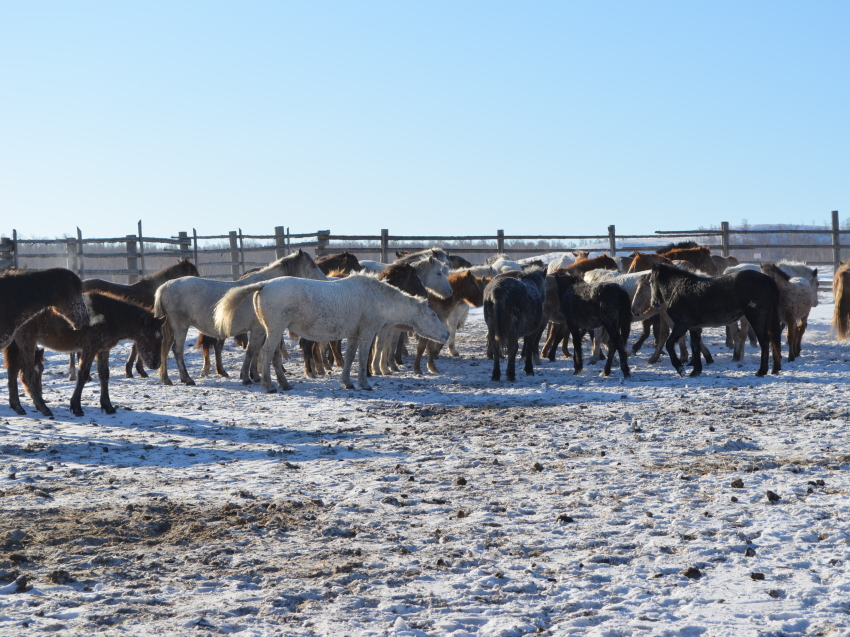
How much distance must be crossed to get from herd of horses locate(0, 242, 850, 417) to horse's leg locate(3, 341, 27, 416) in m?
0.01

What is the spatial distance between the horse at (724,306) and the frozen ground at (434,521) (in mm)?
2051

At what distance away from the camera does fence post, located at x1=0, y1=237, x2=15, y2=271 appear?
23.5 meters

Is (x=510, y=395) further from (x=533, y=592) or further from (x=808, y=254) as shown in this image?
(x=808, y=254)

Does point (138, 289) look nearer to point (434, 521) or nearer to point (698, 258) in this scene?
point (698, 258)

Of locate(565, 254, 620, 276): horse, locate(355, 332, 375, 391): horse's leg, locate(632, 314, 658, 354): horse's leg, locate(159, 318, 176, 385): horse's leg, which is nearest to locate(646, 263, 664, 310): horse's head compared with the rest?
→ locate(632, 314, 658, 354): horse's leg

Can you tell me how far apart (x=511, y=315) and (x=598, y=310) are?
1.19 metres

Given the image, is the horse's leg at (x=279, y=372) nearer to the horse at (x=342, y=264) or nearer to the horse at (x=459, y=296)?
the horse at (x=459, y=296)

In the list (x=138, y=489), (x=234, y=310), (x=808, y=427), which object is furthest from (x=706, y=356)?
(x=138, y=489)

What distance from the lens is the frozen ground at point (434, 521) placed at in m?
3.68

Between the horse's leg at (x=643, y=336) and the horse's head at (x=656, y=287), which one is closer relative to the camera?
the horse's head at (x=656, y=287)

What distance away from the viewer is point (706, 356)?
1298 cm

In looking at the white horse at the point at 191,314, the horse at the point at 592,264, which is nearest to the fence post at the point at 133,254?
the white horse at the point at 191,314

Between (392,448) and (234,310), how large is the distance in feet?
15.9

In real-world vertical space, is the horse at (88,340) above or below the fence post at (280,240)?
below
